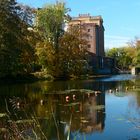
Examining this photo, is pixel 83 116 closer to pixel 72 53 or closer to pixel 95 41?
pixel 72 53

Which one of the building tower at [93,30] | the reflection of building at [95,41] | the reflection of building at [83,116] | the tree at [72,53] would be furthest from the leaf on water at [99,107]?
the building tower at [93,30]

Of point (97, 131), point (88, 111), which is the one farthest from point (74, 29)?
point (97, 131)

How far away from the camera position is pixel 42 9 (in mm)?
69562

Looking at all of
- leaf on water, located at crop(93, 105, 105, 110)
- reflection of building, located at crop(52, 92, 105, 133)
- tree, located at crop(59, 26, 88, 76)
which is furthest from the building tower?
reflection of building, located at crop(52, 92, 105, 133)

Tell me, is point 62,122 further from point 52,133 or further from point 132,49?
point 132,49

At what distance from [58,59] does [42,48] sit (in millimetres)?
4372

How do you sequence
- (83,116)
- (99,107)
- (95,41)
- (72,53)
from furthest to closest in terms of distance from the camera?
(95,41), (72,53), (99,107), (83,116)

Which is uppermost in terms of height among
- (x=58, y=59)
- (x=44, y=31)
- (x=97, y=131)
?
(x=44, y=31)

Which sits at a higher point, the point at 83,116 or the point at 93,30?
the point at 93,30

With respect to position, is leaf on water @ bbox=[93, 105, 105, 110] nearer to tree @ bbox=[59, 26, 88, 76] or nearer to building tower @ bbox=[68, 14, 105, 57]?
tree @ bbox=[59, 26, 88, 76]

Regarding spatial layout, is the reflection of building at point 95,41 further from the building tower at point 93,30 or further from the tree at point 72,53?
the tree at point 72,53

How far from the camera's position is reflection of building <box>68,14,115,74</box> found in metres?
113

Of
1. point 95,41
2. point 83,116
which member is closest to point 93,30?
point 95,41

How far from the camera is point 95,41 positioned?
11650cm
